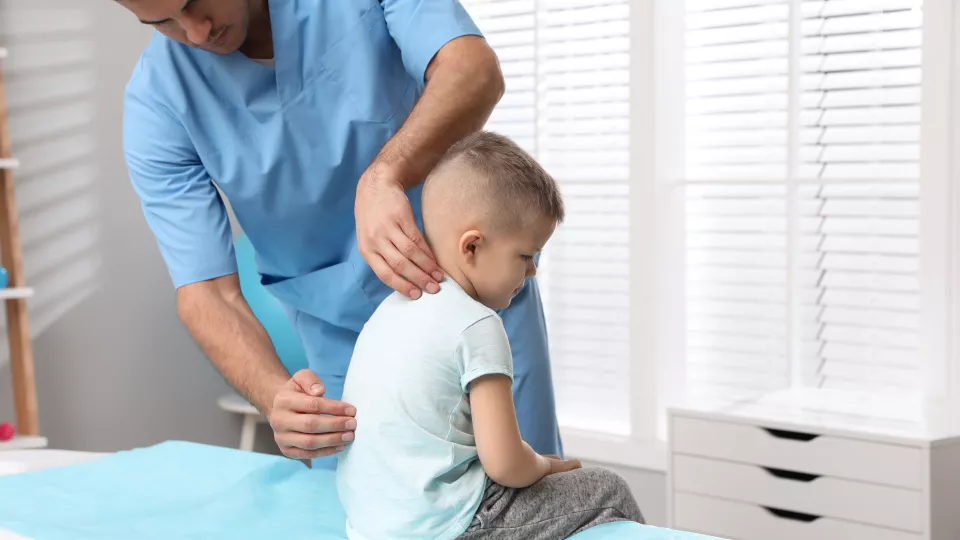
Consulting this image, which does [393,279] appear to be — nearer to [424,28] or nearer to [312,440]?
[312,440]

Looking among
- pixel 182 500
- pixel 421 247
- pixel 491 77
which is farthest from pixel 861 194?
pixel 182 500

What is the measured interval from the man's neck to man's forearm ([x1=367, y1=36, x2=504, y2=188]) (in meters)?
0.29

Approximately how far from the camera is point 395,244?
1.12 m

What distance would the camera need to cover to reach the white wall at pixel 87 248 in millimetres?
2730

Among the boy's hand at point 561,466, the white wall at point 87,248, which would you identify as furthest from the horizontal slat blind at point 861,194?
the white wall at point 87,248

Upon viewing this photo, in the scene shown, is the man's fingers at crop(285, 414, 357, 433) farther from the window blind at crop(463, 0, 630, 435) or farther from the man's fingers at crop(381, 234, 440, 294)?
the window blind at crop(463, 0, 630, 435)

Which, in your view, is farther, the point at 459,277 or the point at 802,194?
the point at 802,194

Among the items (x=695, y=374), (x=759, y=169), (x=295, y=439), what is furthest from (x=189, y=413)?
(x=295, y=439)

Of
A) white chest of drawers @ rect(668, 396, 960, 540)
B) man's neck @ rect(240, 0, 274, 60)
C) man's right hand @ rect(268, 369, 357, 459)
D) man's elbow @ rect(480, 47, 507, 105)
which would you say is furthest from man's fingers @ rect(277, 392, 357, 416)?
white chest of drawers @ rect(668, 396, 960, 540)

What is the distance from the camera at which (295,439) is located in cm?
118

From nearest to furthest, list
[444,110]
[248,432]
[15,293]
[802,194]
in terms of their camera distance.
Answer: [444,110] → [15,293] → [802,194] → [248,432]

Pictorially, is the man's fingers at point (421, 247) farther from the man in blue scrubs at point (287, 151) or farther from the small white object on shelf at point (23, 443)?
the small white object on shelf at point (23, 443)

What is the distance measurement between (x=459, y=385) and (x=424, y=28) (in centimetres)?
55

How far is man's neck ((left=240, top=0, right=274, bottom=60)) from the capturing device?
1.45 meters
